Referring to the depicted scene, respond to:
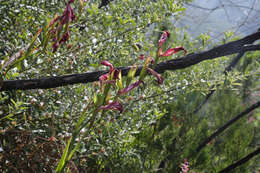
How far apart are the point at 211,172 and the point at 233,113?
879 millimetres

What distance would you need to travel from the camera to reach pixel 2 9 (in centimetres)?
86

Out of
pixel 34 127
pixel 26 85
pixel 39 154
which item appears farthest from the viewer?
pixel 34 127

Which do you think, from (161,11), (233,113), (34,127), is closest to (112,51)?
(161,11)

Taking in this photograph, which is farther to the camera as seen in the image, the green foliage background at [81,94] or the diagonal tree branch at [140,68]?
the green foliage background at [81,94]

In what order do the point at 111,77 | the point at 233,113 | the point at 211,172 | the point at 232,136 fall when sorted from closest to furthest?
the point at 111,77 → the point at 211,172 → the point at 232,136 → the point at 233,113

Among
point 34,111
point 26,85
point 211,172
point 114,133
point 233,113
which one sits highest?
point 26,85

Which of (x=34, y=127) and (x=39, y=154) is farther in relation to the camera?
(x=34, y=127)

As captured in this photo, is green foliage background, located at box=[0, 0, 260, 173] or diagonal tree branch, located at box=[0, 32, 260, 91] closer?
diagonal tree branch, located at box=[0, 32, 260, 91]

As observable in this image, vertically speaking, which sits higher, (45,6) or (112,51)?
(45,6)

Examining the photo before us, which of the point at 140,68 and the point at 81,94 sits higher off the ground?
the point at 140,68

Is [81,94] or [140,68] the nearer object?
[140,68]

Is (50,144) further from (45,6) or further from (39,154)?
(45,6)

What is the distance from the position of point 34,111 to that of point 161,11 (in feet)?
2.20

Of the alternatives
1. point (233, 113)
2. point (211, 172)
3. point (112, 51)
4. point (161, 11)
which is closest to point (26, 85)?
point (112, 51)
